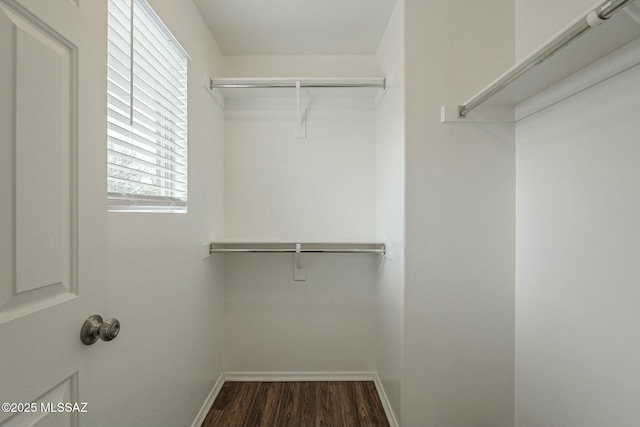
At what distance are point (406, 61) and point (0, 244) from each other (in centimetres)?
166

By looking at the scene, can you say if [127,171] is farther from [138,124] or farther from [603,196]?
[603,196]

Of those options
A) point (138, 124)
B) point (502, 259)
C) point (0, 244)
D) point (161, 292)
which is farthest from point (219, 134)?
point (502, 259)

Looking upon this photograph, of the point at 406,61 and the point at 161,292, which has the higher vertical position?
the point at 406,61

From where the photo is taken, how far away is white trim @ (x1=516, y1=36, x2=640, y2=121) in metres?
0.99

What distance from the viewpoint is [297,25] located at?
6.40ft

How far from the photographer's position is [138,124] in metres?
1.18

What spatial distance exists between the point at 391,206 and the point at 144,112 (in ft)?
4.32

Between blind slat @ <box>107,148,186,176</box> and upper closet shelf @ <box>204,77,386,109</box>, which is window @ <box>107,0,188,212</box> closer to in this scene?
blind slat @ <box>107,148,186,176</box>

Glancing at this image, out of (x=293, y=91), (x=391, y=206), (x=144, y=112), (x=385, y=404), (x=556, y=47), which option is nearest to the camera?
(x=556, y=47)

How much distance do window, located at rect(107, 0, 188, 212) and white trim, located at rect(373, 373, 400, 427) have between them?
1.64 m

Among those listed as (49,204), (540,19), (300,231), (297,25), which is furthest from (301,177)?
(49,204)

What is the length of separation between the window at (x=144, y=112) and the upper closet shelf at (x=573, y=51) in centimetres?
137

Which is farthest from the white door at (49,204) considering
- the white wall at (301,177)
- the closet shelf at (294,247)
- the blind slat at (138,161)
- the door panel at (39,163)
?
the white wall at (301,177)

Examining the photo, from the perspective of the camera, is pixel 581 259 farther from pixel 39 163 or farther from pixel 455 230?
pixel 39 163
